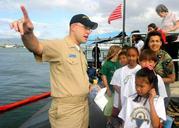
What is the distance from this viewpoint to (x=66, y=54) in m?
3.86

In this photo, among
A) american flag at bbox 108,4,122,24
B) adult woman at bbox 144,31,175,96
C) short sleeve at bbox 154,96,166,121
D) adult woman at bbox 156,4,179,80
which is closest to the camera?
short sleeve at bbox 154,96,166,121

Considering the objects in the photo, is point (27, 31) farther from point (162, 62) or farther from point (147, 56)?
point (162, 62)

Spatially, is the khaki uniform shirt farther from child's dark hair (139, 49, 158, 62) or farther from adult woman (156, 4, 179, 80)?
adult woman (156, 4, 179, 80)

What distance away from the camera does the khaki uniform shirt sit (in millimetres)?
3811

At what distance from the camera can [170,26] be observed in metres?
7.95

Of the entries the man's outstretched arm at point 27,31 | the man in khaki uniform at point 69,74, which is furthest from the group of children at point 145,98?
the man's outstretched arm at point 27,31

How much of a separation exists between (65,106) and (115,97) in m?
1.85

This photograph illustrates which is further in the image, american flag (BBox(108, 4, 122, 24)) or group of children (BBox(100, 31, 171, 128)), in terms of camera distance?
american flag (BBox(108, 4, 122, 24))

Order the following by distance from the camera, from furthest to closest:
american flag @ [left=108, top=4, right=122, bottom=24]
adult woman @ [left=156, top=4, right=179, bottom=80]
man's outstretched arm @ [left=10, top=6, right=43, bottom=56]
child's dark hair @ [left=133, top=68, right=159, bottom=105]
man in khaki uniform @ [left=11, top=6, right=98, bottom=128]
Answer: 1. american flag @ [left=108, top=4, right=122, bottom=24]
2. adult woman @ [left=156, top=4, right=179, bottom=80]
3. child's dark hair @ [left=133, top=68, right=159, bottom=105]
4. man in khaki uniform @ [left=11, top=6, right=98, bottom=128]
5. man's outstretched arm @ [left=10, top=6, right=43, bottom=56]

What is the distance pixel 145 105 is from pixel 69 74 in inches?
41.6

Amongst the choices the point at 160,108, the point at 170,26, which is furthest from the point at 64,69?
the point at 170,26

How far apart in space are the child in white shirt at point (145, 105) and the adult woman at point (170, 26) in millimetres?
3675

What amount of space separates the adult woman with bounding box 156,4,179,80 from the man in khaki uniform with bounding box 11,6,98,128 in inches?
162

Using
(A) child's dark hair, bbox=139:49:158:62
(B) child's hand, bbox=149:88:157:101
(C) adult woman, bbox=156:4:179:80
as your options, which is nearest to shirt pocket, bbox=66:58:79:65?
(B) child's hand, bbox=149:88:157:101
